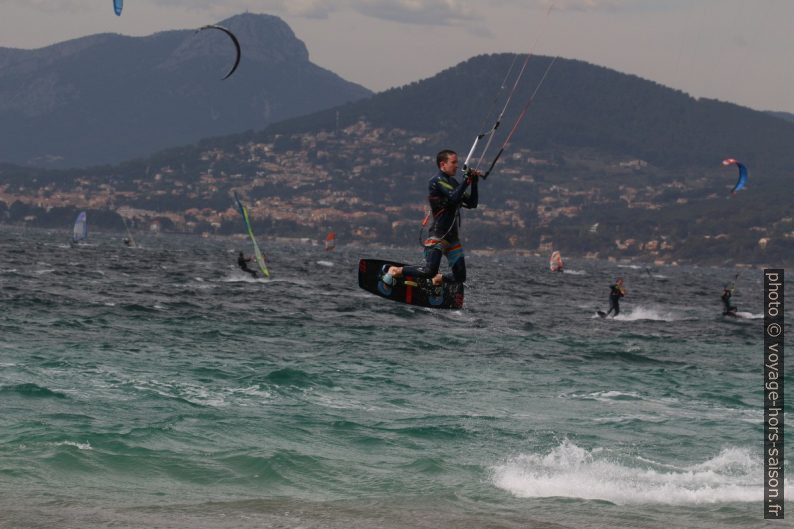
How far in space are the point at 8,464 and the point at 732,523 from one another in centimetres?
1001

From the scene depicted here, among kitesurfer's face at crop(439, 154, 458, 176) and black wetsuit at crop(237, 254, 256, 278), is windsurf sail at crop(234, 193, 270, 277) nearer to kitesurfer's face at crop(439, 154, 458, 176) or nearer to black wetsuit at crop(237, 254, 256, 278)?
black wetsuit at crop(237, 254, 256, 278)

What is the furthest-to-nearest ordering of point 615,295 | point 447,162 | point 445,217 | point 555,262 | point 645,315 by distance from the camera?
point 555,262, point 645,315, point 615,295, point 445,217, point 447,162

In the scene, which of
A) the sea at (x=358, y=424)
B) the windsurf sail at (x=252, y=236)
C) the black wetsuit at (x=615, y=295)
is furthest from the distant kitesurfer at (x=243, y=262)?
the black wetsuit at (x=615, y=295)

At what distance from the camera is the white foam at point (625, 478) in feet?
50.5

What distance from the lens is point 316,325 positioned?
3681 centimetres

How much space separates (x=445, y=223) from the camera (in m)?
14.0

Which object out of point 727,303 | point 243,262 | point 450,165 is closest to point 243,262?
point 243,262

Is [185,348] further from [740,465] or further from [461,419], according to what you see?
[740,465]

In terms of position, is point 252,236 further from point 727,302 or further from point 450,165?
point 450,165

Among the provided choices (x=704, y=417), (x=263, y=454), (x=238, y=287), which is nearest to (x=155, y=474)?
(x=263, y=454)

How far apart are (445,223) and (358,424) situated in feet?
20.9

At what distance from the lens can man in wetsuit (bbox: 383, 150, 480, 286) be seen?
43.6 ft

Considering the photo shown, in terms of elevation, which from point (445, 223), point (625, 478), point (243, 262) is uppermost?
point (445, 223)

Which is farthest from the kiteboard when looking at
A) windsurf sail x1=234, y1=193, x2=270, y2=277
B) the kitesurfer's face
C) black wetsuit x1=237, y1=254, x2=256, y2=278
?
black wetsuit x1=237, y1=254, x2=256, y2=278
